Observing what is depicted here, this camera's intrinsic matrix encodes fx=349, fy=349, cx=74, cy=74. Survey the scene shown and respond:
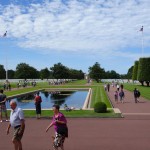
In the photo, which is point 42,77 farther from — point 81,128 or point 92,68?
point 81,128

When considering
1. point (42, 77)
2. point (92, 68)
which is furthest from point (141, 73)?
point (42, 77)

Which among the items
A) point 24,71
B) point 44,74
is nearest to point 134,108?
point 24,71

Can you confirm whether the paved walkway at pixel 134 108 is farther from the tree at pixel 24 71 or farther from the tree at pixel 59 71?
the tree at pixel 59 71

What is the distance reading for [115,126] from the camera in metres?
15.5

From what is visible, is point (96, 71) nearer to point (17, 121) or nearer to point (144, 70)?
point (144, 70)

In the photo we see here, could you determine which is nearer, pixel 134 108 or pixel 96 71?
pixel 134 108

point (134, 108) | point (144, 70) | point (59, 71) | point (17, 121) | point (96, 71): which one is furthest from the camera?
point (59, 71)

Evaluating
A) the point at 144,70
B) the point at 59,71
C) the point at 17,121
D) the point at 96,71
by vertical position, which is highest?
the point at 59,71

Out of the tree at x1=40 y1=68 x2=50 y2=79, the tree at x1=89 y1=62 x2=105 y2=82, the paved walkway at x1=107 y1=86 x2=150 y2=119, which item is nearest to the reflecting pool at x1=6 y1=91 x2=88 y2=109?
the paved walkway at x1=107 y1=86 x2=150 y2=119

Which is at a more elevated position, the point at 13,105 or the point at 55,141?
the point at 13,105

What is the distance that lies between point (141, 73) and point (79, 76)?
12602 cm

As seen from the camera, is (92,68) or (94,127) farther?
(92,68)

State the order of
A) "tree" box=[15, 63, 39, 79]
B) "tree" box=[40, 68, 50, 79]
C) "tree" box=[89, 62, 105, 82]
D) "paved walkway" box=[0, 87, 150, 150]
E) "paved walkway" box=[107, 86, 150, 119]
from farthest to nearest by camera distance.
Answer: "tree" box=[40, 68, 50, 79]
"tree" box=[15, 63, 39, 79]
"tree" box=[89, 62, 105, 82]
"paved walkway" box=[107, 86, 150, 119]
"paved walkway" box=[0, 87, 150, 150]

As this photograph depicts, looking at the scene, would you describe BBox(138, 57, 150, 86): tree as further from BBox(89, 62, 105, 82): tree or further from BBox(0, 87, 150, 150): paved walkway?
BBox(0, 87, 150, 150): paved walkway
